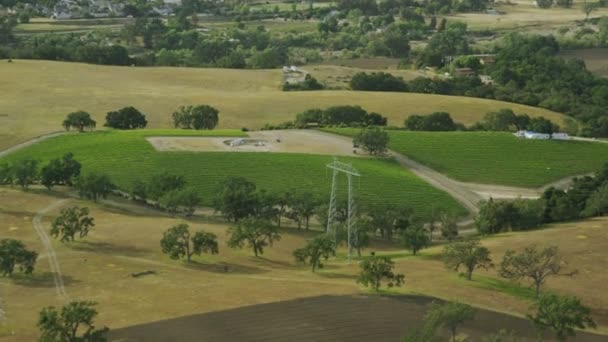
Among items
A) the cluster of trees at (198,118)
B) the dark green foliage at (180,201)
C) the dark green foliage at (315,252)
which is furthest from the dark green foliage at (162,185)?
the cluster of trees at (198,118)

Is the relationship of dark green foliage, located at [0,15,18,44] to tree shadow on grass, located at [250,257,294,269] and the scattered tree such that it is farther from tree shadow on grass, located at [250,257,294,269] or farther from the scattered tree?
the scattered tree

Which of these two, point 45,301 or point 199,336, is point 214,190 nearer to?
point 45,301

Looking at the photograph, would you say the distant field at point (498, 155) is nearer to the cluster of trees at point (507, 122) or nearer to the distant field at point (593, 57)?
the cluster of trees at point (507, 122)

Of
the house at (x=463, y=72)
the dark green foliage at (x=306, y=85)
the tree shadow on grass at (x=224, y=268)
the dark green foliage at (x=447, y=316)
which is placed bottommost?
the tree shadow on grass at (x=224, y=268)

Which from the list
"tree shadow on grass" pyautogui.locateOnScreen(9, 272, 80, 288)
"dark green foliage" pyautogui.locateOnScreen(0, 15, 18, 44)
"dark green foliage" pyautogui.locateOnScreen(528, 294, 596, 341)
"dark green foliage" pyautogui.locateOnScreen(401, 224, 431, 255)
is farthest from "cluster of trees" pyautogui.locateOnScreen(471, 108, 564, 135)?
"dark green foliage" pyautogui.locateOnScreen(0, 15, 18, 44)

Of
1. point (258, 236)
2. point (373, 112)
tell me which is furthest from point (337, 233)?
point (373, 112)

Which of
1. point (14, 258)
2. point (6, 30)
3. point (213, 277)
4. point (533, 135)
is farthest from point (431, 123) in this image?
point (6, 30)

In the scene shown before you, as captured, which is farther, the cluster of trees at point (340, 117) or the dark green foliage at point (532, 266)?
the cluster of trees at point (340, 117)
